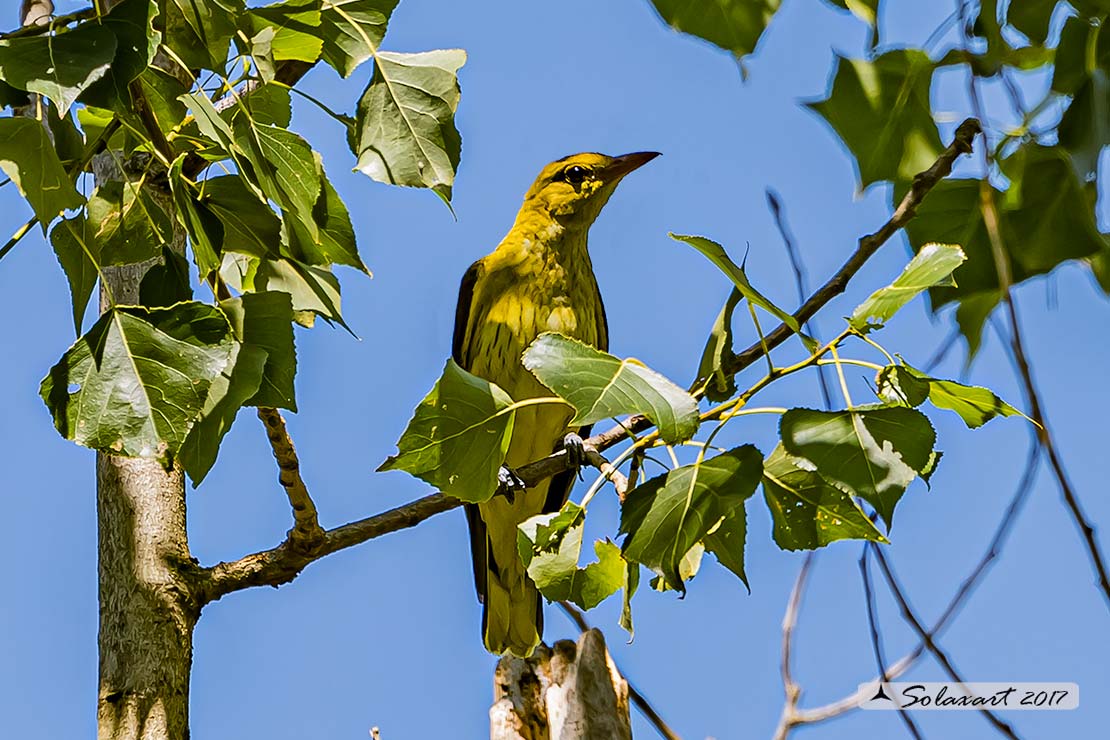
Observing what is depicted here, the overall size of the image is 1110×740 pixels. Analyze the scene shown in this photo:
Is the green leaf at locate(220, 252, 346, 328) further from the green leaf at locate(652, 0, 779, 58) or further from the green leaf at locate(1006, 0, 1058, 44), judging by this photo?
the green leaf at locate(1006, 0, 1058, 44)

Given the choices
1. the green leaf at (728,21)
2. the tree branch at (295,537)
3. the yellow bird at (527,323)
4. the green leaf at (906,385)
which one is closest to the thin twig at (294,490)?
the tree branch at (295,537)

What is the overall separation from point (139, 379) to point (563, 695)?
96cm

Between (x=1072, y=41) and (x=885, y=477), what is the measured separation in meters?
0.52

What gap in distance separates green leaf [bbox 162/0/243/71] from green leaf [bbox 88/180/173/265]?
0.24 meters

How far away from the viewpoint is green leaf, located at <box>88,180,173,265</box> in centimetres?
170

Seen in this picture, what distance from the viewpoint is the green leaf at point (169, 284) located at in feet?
5.34

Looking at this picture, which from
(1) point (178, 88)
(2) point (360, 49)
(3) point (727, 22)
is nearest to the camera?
(3) point (727, 22)

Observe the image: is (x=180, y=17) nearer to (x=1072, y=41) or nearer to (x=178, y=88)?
(x=178, y=88)

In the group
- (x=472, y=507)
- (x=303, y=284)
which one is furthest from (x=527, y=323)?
(x=303, y=284)

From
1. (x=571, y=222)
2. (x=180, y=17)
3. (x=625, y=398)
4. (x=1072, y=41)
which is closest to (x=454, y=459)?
(x=625, y=398)

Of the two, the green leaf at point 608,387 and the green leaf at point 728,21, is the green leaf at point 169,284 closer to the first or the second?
the green leaf at point 608,387

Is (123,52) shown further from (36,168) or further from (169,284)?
(169,284)

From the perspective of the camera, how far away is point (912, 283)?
4.26 ft

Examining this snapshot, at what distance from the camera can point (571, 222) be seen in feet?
13.2
